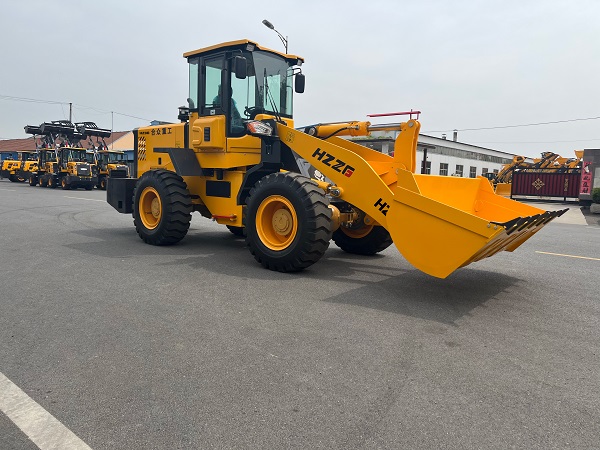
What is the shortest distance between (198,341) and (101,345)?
2.57ft

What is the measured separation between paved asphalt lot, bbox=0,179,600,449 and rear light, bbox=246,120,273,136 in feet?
6.61

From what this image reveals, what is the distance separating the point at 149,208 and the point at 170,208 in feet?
3.51

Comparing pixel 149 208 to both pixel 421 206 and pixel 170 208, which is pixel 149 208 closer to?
pixel 170 208

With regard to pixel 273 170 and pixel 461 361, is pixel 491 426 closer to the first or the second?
pixel 461 361

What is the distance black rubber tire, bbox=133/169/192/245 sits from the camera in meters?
7.91

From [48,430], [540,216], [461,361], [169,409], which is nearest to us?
[48,430]

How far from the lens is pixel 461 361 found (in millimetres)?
3668

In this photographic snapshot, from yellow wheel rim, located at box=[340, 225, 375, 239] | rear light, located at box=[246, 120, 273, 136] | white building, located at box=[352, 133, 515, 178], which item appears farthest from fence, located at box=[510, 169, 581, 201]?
rear light, located at box=[246, 120, 273, 136]

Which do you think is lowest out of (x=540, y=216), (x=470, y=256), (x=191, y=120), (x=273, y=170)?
(x=470, y=256)

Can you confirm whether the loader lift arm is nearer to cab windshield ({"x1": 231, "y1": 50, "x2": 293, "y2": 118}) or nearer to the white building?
cab windshield ({"x1": 231, "y1": 50, "x2": 293, "y2": 118})

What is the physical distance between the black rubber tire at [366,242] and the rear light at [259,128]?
2101mm

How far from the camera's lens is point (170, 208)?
7.88m

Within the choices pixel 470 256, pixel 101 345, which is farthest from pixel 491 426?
pixel 101 345

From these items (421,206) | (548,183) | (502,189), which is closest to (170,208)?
(421,206)
